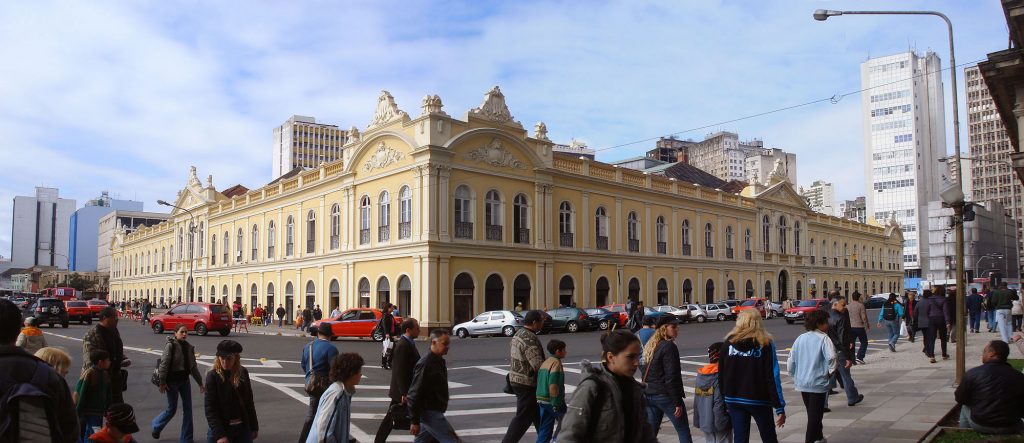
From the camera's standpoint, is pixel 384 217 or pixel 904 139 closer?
pixel 384 217

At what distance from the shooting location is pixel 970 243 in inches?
1884

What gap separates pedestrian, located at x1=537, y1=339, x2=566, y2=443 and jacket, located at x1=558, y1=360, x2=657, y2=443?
3.39 m

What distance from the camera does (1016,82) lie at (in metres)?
13.6

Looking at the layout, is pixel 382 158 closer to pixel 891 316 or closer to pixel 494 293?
pixel 494 293

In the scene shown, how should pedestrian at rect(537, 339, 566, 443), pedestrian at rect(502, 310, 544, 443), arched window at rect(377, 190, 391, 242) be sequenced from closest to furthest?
pedestrian at rect(537, 339, 566, 443) → pedestrian at rect(502, 310, 544, 443) → arched window at rect(377, 190, 391, 242)

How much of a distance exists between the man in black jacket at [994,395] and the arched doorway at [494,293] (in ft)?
100

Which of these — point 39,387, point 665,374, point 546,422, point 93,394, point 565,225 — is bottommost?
point 546,422

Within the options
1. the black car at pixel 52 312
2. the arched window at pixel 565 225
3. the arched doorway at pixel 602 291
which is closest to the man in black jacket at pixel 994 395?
the arched window at pixel 565 225

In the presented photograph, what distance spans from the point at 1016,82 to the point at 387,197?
28798mm

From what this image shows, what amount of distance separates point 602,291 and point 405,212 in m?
13.3

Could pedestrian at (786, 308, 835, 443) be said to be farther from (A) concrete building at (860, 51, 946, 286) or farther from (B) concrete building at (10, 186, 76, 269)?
(B) concrete building at (10, 186, 76, 269)

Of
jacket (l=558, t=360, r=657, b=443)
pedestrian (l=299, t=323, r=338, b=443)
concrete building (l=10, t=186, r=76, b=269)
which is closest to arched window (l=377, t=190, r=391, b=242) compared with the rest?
pedestrian (l=299, t=323, r=338, b=443)

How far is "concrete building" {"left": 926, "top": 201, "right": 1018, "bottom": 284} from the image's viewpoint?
1587 inches

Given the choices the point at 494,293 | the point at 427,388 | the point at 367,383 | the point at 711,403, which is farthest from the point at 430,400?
the point at 494,293
